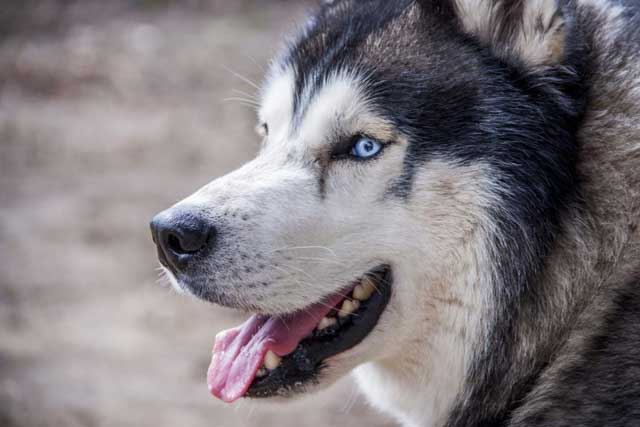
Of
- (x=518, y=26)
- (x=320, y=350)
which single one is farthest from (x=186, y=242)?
(x=518, y=26)

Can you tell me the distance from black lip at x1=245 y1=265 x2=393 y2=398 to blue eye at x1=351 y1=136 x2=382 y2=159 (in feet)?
1.23

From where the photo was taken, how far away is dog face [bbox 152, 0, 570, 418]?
301cm

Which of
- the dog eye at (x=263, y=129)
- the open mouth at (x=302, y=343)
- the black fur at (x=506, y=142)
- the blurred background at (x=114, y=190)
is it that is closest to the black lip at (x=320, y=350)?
the open mouth at (x=302, y=343)

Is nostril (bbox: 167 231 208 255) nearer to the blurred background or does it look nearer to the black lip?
the black lip

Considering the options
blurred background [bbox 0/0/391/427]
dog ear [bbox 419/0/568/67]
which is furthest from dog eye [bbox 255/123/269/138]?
dog ear [bbox 419/0/568/67]

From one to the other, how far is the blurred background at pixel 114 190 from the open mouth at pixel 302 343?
0.43m

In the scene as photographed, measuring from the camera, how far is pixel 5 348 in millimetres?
5965

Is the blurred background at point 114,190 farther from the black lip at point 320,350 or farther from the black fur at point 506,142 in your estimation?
the black fur at point 506,142

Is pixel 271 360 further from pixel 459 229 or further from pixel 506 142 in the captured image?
pixel 506 142

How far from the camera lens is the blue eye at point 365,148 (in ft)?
10.2

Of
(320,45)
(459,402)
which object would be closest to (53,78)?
(320,45)

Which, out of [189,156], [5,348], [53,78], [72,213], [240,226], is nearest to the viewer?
[240,226]

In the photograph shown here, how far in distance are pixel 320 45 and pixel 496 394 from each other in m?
1.36

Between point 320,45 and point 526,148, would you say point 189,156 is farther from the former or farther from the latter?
point 526,148
